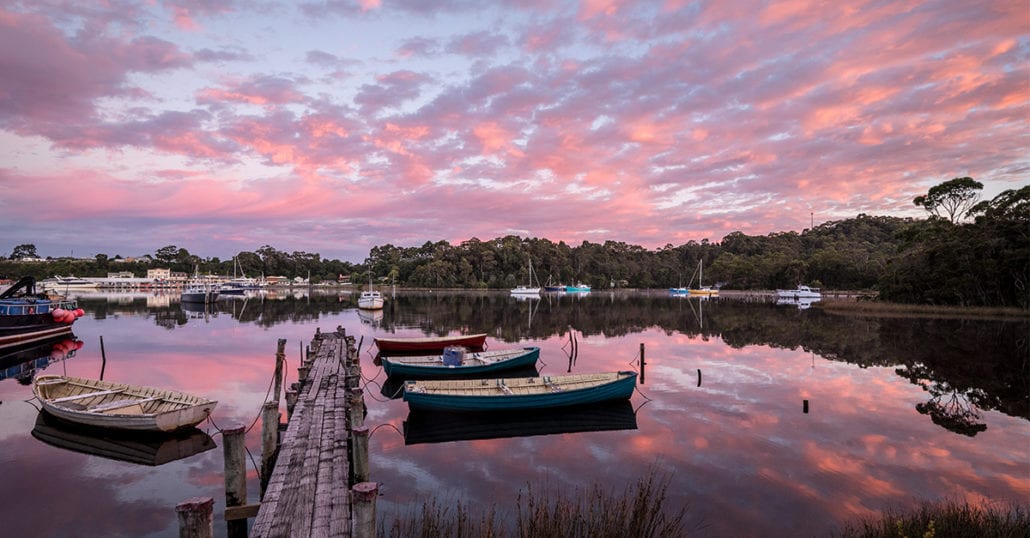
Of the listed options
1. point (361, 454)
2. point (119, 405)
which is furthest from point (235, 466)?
point (119, 405)

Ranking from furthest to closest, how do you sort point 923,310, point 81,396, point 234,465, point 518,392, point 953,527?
point 923,310, point 518,392, point 81,396, point 234,465, point 953,527

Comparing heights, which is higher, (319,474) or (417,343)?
(319,474)

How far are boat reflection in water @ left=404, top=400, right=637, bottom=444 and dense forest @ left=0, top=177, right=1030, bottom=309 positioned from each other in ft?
192

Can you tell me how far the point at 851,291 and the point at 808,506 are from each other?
439ft

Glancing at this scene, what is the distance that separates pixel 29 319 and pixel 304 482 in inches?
1709

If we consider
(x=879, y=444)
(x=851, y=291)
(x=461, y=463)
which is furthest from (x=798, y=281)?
(x=461, y=463)

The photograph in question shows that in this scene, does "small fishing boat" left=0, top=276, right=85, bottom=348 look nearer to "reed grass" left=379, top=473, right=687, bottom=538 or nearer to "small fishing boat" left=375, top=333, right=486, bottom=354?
"small fishing boat" left=375, top=333, right=486, bottom=354

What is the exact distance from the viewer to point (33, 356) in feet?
111

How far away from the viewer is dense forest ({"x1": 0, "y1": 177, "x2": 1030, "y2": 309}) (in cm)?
5575

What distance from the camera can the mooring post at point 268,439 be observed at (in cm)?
1203

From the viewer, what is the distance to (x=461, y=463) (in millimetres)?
14977

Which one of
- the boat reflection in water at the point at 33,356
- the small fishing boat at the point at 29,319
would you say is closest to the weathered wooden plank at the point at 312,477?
the boat reflection in water at the point at 33,356

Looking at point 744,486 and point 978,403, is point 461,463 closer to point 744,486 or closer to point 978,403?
point 744,486

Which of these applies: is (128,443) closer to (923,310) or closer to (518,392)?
(518,392)
